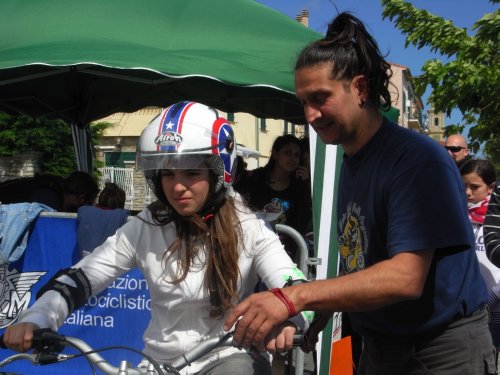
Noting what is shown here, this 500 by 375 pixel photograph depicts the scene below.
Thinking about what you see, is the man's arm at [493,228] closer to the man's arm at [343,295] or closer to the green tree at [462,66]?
the man's arm at [343,295]

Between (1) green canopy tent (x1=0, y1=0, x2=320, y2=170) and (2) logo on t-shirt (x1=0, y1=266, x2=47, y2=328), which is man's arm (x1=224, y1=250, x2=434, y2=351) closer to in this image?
(2) logo on t-shirt (x1=0, y1=266, x2=47, y2=328)

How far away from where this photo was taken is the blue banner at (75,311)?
5.38m

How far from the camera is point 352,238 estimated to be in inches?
97.0

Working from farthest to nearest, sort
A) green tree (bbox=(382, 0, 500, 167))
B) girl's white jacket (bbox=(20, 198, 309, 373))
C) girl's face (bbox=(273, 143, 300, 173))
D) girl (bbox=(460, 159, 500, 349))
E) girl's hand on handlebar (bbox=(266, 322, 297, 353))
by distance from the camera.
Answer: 1. green tree (bbox=(382, 0, 500, 167))
2. girl's face (bbox=(273, 143, 300, 173))
3. girl (bbox=(460, 159, 500, 349))
4. girl's white jacket (bbox=(20, 198, 309, 373))
5. girl's hand on handlebar (bbox=(266, 322, 297, 353))

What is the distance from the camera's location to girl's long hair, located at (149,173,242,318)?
293 centimetres

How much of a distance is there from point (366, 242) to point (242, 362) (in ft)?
2.67

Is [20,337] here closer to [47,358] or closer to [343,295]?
[47,358]

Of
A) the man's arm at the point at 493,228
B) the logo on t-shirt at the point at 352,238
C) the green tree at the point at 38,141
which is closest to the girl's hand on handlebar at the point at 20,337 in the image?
the logo on t-shirt at the point at 352,238

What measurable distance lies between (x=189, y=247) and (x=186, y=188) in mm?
274

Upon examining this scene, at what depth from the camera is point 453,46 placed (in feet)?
36.4

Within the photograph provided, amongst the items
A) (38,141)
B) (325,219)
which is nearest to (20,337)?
(325,219)

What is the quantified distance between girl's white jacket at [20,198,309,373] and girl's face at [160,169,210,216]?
0.15 m

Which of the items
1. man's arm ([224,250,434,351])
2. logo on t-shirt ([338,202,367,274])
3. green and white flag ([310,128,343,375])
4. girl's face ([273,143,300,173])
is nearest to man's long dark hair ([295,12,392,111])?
logo on t-shirt ([338,202,367,274])

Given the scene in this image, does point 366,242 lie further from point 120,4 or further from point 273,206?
point 120,4
